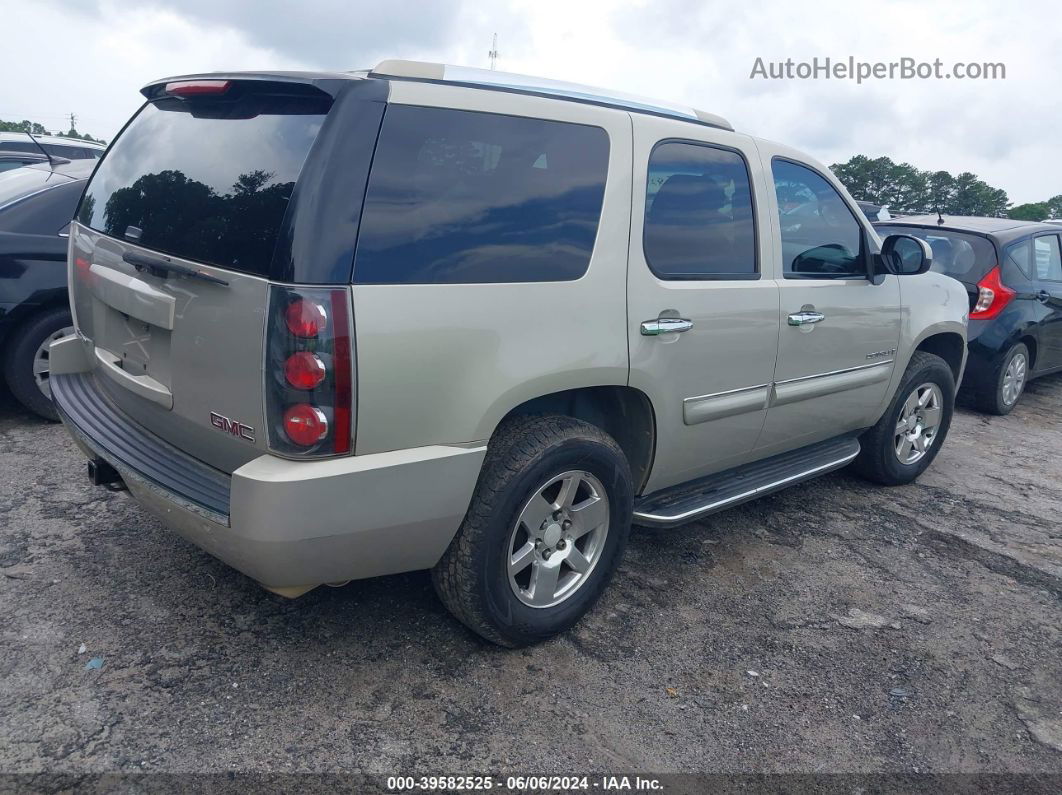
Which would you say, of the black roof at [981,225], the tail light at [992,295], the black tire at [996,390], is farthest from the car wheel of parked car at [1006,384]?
the black roof at [981,225]

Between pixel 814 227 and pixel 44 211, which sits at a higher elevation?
pixel 44 211

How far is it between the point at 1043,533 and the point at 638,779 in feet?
10.3

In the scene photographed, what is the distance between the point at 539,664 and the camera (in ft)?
9.52

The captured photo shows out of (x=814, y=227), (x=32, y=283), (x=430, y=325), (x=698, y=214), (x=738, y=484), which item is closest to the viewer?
(x=430, y=325)

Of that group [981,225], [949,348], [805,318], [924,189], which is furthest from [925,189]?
[805,318]

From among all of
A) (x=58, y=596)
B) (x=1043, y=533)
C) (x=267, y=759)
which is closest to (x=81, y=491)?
(x=58, y=596)

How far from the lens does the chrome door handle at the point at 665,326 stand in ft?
9.81

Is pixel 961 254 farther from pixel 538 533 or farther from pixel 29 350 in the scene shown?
pixel 29 350

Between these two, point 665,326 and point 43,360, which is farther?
point 43,360

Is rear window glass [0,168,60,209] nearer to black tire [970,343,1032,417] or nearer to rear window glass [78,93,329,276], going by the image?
rear window glass [78,93,329,276]

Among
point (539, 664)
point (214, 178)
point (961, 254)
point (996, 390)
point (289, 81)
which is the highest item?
point (289, 81)

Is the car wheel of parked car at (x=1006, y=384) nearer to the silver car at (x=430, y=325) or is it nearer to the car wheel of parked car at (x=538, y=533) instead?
the silver car at (x=430, y=325)

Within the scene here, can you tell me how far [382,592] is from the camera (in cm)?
322

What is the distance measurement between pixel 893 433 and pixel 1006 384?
115 inches
